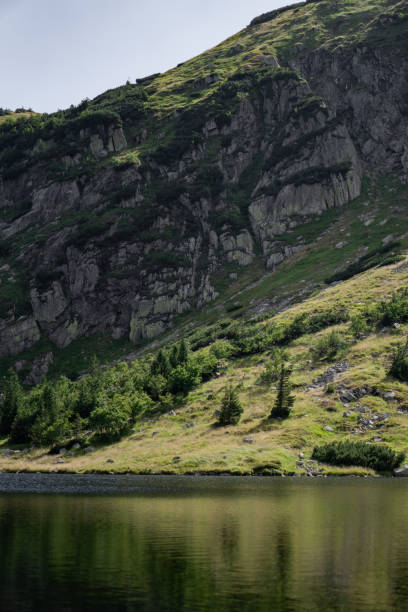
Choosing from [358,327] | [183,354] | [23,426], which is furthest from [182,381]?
[358,327]

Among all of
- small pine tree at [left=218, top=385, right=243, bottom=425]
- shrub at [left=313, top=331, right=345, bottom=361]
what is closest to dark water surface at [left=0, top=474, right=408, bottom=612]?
small pine tree at [left=218, top=385, right=243, bottom=425]

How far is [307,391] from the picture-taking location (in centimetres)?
11850

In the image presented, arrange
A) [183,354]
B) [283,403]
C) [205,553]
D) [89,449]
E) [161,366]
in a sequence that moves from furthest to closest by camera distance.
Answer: [183,354], [161,366], [89,449], [283,403], [205,553]

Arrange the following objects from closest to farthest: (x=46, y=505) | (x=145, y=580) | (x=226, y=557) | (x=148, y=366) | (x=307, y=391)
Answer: (x=145, y=580) < (x=226, y=557) < (x=46, y=505) < (x=307, y=391) < (x=148, y=366)

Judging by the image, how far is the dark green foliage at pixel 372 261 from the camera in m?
183

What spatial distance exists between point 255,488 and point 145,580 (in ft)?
149

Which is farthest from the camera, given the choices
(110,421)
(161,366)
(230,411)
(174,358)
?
(174,358)

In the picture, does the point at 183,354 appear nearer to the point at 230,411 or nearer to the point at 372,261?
the point at 230,411

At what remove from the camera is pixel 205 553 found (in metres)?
30.3

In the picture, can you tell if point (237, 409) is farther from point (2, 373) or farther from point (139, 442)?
point (2, 373)

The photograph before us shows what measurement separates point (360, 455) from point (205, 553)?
6565 cm

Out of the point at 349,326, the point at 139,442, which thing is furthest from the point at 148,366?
the point at 349,326

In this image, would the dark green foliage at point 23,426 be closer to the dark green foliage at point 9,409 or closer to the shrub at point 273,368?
the dark green foliage at point 9,409

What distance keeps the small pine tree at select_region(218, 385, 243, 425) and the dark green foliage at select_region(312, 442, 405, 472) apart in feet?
76.1
